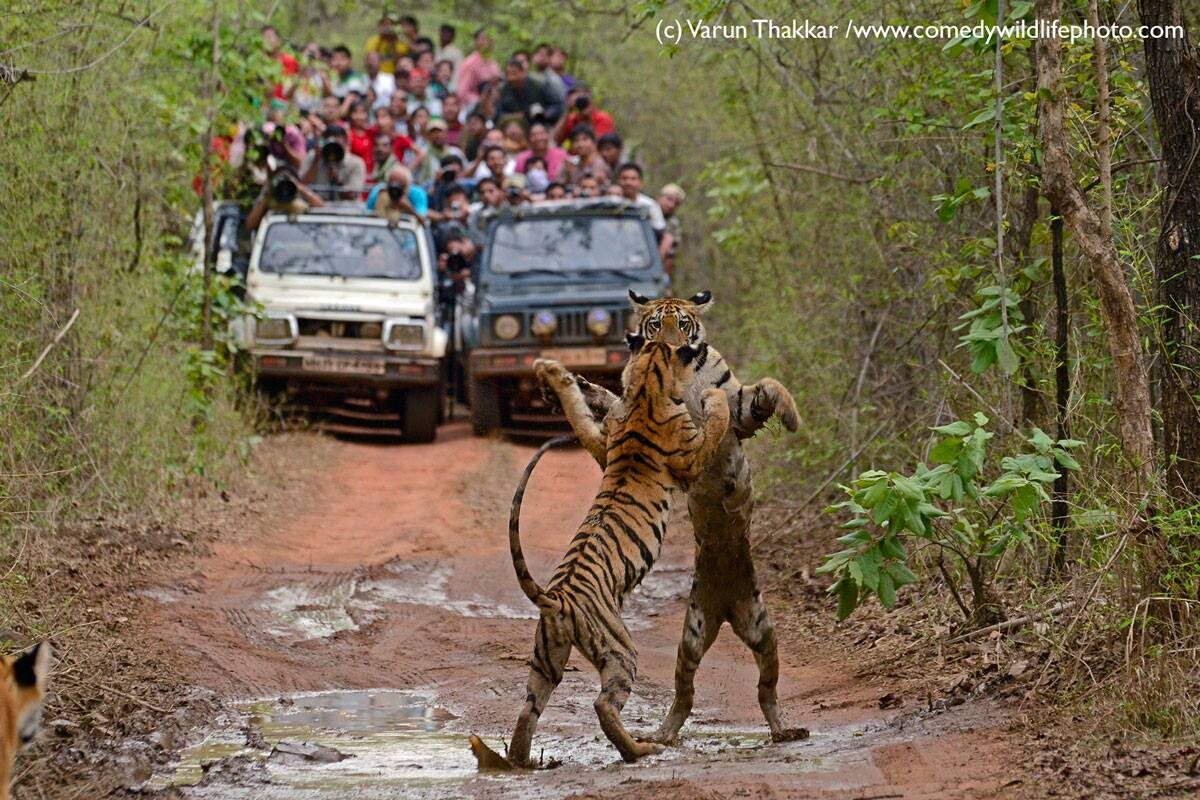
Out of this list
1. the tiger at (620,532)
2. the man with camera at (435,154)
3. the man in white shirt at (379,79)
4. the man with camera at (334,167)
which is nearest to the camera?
the tiger at (620,532)

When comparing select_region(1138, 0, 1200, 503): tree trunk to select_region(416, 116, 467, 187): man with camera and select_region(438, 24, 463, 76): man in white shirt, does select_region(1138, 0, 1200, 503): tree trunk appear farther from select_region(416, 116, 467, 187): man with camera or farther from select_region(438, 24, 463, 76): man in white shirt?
select_region(438, 24, 463, 76): man in white shirt

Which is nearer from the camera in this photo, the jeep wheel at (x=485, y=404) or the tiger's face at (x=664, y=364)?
the tiger's face at (x=664, y=364)

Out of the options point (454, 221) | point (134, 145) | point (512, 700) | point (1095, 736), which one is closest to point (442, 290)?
point (454, 221)

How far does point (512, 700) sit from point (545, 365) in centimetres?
164

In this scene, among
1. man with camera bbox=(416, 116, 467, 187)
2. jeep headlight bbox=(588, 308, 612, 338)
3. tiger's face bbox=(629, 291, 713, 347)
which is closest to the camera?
tiger's face bbox=(629, 291, 713, 347)

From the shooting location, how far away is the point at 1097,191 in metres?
7.41

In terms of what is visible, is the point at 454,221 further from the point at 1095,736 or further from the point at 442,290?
the point at 1095,736

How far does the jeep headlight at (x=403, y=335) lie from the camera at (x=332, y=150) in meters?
2.86

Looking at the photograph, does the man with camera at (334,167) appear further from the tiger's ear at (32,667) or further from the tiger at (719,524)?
the tiger's ear at (32,667)

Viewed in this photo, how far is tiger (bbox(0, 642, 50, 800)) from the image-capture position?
13.8 feet

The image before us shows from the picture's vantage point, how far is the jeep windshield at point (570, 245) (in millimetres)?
16422

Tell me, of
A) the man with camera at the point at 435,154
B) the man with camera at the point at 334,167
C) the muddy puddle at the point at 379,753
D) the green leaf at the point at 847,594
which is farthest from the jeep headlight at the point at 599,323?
the green leaf at the point at 847,594

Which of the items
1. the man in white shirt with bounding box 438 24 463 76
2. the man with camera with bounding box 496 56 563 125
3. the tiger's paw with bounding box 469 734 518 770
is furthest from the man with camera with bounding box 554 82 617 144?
the tiger's paw with bounding box 469 734 518 770

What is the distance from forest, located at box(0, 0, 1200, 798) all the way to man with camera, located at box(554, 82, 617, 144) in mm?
4894
